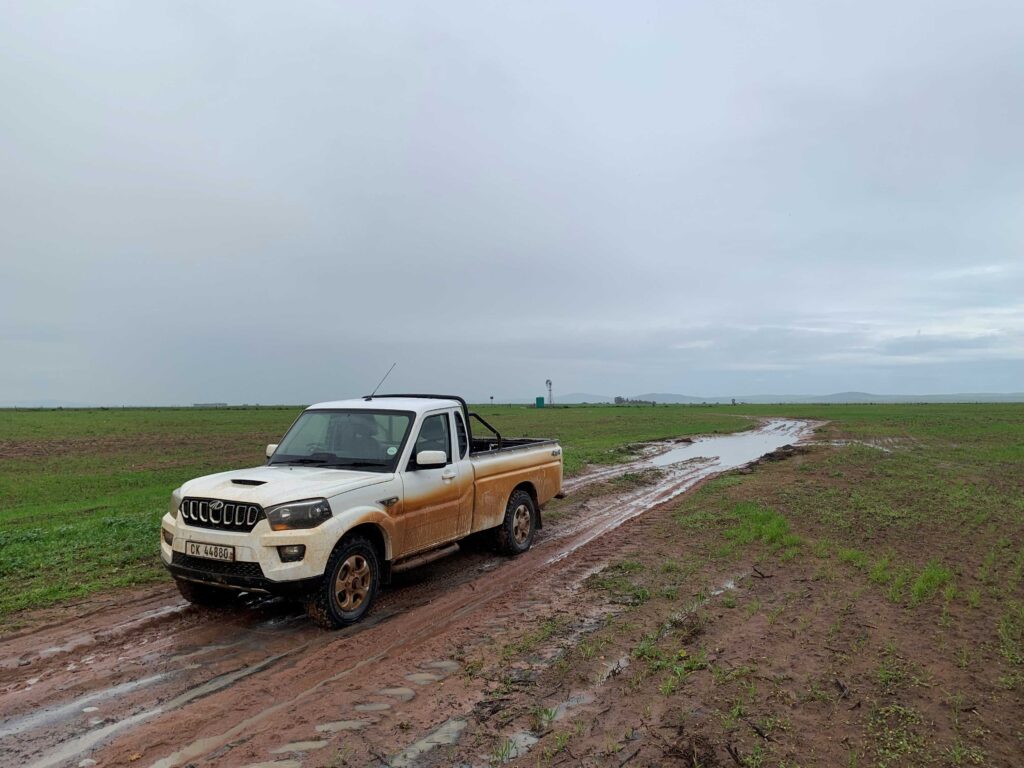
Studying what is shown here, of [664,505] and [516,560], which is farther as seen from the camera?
[664,505]

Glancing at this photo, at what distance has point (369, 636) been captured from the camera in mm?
5734

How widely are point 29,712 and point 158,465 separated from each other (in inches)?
824

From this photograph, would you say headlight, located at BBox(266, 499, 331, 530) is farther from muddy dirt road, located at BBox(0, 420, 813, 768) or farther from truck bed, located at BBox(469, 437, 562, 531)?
truck bed, located at BBox(469, 437, 562, 531)

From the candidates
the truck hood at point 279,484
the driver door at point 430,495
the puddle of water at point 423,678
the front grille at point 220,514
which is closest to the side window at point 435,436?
the driver door at point 430,495

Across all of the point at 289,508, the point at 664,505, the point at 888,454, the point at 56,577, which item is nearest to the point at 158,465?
the point at 56,577

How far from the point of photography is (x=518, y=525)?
901cm

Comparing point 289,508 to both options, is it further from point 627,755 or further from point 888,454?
point 888,454

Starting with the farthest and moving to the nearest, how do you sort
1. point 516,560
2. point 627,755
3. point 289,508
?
point 516,560, point 289,508, point 627,755

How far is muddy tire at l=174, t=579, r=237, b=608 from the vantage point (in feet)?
20.8

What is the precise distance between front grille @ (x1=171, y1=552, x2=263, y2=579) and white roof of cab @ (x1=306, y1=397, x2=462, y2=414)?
7.89 ft

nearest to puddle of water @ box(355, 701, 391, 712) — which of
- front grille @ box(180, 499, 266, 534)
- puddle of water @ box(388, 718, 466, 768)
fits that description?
puddle of water @ box(388, 718, 466, 768)

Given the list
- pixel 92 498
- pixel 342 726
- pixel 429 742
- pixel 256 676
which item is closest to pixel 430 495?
pixel 256 676

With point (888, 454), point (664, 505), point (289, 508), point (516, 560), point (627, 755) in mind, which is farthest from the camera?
point (888, 454)

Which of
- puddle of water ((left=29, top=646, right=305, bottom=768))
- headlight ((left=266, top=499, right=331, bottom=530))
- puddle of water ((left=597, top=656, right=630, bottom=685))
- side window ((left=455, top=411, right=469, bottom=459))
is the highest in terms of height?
side window ((left=455, top=411, right=469, bottom=459))
